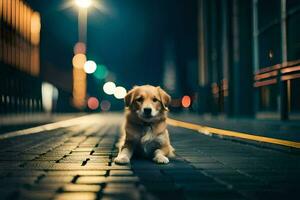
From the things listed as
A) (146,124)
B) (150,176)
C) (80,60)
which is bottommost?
(150,176)

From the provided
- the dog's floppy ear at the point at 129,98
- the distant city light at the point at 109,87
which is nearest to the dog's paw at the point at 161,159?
the dog's floppy ear at the point at 129,98

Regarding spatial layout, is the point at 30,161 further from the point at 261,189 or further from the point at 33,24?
the point at 33,24

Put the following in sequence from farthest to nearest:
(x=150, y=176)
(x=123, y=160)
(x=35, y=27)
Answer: (x=35, y=27)
(x=123, y=160)
(x=150, y=176)

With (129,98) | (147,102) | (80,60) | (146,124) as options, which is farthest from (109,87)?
(147,102)

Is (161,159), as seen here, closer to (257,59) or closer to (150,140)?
(150,140)

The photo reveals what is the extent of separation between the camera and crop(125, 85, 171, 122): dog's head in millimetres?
7789

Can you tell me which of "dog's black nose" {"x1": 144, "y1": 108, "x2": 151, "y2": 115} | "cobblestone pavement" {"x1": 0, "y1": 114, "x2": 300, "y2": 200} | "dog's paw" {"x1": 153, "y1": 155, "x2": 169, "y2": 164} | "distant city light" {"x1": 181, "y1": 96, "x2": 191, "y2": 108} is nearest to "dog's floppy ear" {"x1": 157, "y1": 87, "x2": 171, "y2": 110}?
"dog's black nose" {"x1": 144, "y1": 108, "x2": 151, "y2": 115}

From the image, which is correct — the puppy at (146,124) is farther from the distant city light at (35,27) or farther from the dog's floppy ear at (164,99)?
the distant city light at (35,27)

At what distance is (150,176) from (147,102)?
5.45 feet

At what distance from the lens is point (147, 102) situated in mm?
7840

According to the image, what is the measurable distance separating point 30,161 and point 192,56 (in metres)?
50.8

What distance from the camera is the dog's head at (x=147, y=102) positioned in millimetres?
7789

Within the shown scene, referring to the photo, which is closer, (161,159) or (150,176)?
(150,176)

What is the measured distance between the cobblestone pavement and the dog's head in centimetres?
73
